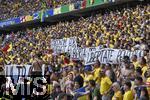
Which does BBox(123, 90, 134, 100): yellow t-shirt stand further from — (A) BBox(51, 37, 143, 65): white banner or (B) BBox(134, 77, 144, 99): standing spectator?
(A) BBox(51, 37, 143, 65): white banner

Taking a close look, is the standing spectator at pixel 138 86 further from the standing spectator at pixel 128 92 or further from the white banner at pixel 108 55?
the white banner at pixel 108 55

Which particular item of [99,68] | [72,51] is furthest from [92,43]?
[99,68]

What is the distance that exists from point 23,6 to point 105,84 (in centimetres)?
3371

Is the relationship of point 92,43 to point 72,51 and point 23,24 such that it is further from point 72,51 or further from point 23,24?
point 23,24

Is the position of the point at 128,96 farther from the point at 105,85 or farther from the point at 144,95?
the point at 105,85

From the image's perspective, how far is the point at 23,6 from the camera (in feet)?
145

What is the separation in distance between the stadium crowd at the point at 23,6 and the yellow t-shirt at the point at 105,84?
24643mm

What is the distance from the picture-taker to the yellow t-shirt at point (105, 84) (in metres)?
11.1

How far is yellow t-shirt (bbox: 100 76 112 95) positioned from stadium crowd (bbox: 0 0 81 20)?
80.8 ft

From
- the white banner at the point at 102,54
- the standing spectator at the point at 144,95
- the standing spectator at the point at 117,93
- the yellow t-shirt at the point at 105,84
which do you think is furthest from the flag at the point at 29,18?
the standing spectator at the point at 144,95

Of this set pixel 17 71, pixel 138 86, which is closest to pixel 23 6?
pixel 17 71

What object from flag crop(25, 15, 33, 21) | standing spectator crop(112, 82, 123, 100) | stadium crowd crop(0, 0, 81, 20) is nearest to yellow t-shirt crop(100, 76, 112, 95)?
standing spectator crop(112, 82, 123, 100)

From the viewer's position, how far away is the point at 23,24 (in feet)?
139

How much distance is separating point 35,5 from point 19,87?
29999 millimetres
